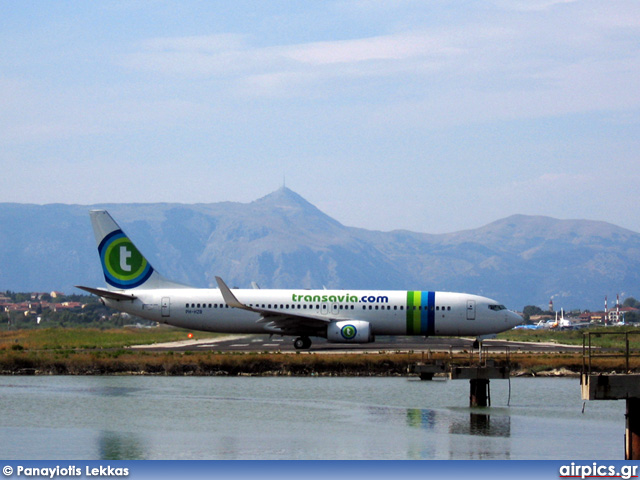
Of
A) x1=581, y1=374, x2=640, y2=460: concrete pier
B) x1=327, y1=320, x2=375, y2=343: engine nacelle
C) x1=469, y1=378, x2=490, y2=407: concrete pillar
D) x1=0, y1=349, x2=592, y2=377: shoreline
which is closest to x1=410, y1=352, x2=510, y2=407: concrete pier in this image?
x1=469, y1=378, x2=490, y2=407: concrete pillar

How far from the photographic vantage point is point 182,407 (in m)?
36.0

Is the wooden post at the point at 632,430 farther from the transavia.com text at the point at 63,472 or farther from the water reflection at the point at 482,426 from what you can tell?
the transavia.com text at the point at 63,472

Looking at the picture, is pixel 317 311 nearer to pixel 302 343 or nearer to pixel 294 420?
pixel 302 343

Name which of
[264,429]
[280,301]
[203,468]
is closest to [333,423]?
[264,429]

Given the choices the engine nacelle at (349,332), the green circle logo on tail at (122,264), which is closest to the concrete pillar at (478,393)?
the engine nacelle at (349,332)

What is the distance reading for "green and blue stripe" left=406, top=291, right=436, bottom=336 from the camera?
52.3 metres

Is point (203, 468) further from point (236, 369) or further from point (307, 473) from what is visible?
point (236, 369)

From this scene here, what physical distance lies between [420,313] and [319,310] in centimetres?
518

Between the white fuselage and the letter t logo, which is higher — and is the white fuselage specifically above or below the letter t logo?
below

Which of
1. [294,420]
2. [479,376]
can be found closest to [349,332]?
[479,376]

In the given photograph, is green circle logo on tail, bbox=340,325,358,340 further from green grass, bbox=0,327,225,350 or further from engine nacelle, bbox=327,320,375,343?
green grass, bbox=0,327,225,350

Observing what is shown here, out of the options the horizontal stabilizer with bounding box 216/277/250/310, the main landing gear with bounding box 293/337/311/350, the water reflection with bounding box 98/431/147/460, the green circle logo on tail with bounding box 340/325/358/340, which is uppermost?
the horizontal stabilizer with bounding box 216/277/250/310

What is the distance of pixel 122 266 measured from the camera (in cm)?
5434

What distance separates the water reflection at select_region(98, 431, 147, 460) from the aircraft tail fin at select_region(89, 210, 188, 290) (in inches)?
933
